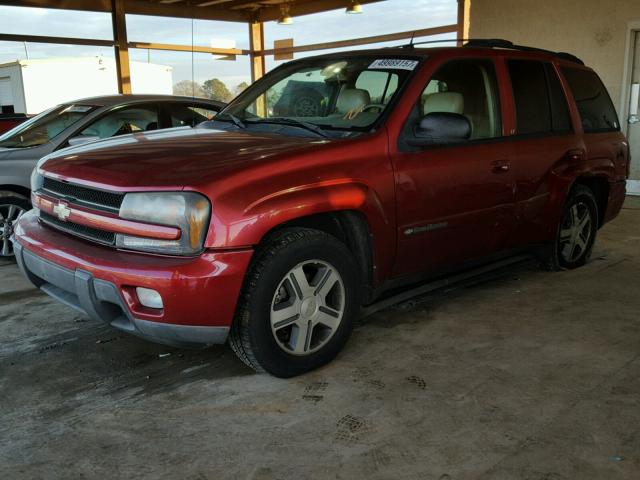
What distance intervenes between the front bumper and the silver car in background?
2.79 metres

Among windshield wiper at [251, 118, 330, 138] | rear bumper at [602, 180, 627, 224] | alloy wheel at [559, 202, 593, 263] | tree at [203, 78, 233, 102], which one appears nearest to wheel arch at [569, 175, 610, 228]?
rear bumper at [602, 180, 627, 224]

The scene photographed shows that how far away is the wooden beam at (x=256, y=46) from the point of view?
14.6 meters

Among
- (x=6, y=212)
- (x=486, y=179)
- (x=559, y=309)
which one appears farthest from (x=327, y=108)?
(x=6, y=212)

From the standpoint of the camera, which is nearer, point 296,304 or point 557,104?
point 296,304

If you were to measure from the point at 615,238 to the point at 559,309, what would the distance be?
279 centimetres

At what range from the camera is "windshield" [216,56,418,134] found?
3680 mm

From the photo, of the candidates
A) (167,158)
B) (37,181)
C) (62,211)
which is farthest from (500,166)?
(37,181)

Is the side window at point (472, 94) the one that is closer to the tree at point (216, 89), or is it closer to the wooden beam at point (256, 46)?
the tree at point (216, 89)

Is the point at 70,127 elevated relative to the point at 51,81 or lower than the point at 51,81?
lower

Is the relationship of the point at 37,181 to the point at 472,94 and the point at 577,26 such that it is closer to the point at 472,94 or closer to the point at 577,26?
the point at 472,94

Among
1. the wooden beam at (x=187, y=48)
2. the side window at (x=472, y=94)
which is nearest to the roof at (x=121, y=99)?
the side window at (x=472, y=94)

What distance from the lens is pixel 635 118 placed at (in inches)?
371

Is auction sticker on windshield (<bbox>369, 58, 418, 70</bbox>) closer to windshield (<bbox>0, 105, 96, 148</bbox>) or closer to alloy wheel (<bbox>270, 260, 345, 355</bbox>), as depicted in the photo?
alloy wheel (<bbox>270, 260, 345, 355</bbox>)

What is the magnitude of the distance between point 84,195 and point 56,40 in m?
10.0
